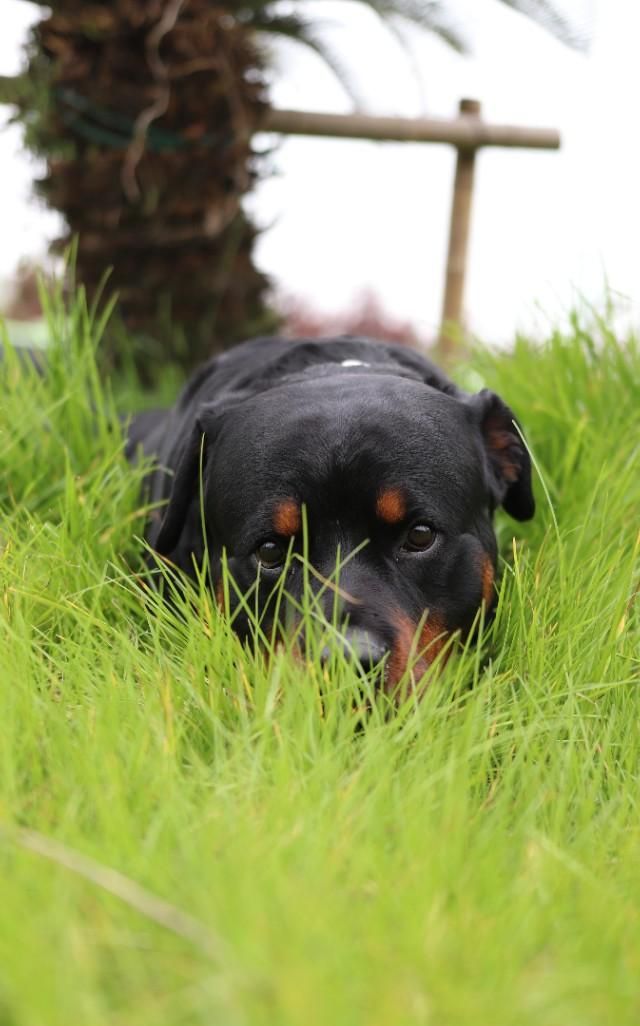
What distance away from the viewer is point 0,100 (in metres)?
5.12

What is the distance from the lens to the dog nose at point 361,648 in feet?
6.66

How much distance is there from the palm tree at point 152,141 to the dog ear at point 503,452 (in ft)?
8.70

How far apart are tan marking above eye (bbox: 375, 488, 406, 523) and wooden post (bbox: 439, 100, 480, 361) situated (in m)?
3.98

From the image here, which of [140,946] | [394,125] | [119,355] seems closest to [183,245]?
[119,355]

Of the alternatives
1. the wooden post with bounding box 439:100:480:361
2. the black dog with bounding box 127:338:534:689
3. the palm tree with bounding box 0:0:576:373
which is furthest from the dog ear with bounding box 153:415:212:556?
the wooden post with bounding box 439:100:480:361

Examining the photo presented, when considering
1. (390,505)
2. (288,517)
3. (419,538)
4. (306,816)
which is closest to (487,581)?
(419,538)

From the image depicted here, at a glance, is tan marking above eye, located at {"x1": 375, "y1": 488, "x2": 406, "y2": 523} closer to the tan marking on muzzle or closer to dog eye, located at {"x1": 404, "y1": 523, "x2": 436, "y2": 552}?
dog eye, located at {"x1": 404, "y1": 523, "x2": 436, "y2": 552}

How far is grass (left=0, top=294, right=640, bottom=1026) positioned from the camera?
46.4 inches

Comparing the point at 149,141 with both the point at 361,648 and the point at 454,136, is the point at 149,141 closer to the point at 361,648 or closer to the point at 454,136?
the point at 454,136

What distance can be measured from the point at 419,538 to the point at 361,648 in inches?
18.8

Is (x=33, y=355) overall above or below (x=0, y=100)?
below

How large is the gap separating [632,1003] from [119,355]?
4.49 meters

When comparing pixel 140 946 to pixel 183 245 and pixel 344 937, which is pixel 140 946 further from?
pixel 183 245

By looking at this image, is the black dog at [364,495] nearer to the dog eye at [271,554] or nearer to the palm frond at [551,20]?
the dog eye at [271,554]
